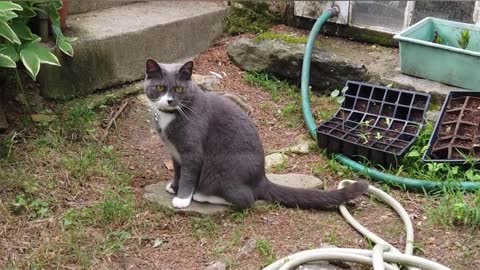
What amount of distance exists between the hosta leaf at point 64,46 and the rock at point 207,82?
916mm

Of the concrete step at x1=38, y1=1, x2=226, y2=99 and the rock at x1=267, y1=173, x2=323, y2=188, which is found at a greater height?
the concrete step at x1=38, y1=1, x2=226, y2=99

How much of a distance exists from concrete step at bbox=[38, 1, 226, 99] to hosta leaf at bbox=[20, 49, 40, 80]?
376 millimetres

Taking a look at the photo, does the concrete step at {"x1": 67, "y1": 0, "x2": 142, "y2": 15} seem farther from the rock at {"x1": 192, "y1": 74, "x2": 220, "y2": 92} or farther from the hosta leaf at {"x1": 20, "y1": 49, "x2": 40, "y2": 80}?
the hosta leaf at {"x1": 20, "y1": 49, "x2": 40, "y2": 80}

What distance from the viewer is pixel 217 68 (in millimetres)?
4672

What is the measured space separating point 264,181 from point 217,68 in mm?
1604

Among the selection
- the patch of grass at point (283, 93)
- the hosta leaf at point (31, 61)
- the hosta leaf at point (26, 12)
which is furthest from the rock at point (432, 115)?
the hosta leaf at point (26, 12)

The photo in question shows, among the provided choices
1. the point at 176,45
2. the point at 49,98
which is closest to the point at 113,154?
the point at 49,98

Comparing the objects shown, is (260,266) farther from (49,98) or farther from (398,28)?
(398,28)

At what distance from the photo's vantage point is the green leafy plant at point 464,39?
4012 mm

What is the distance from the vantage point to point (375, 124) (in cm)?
381

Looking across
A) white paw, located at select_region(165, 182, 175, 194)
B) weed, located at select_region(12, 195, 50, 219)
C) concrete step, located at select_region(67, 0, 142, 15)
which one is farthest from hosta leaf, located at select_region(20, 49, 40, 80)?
concrete step, located at select_region(67, 0, 142, 15)

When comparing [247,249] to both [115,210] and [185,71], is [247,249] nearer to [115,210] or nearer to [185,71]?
[115,210]

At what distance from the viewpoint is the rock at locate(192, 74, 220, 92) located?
4398 millimetres

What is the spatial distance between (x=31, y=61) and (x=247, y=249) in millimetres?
1494
